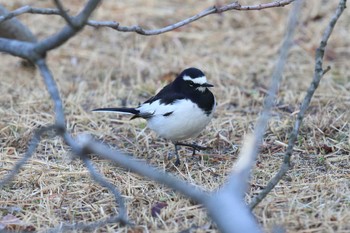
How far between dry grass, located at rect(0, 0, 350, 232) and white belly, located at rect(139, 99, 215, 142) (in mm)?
243

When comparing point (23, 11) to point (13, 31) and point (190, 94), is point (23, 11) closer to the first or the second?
point (190, 94)

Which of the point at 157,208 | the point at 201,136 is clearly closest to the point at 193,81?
the point at 201,136

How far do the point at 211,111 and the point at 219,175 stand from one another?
1.73 feet

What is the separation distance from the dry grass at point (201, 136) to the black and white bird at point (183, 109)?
0.26 metres

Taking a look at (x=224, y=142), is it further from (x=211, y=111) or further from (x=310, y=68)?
(x=310, y=68)

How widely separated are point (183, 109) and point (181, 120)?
0.29ft

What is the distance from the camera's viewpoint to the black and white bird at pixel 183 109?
15.2 ft

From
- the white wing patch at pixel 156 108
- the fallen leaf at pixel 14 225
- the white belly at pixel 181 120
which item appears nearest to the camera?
the fallen leaf at pixel 14 225

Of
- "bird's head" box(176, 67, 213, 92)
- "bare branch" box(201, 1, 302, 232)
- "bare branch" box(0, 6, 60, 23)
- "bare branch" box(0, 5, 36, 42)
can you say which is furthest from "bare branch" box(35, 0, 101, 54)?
"bare branch" box(0, 5, 36, 42)

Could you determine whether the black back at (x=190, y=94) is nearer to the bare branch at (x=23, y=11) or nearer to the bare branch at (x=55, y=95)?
the bare branch at (x=23, y=11)

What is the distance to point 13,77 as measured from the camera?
21.8ft

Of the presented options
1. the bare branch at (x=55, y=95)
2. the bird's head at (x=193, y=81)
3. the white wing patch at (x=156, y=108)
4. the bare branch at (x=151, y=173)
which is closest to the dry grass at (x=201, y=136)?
the white wing patch at (x=156, y=108)

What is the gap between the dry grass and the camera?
3865 millimetres

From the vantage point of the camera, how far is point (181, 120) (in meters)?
4.62
